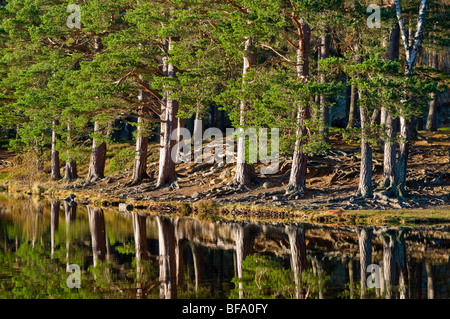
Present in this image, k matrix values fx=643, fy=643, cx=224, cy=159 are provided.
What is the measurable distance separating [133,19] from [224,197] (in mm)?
7778

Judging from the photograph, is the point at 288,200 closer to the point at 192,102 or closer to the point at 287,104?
the point at 287,104

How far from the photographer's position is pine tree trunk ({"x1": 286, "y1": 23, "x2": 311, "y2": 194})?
2211cm

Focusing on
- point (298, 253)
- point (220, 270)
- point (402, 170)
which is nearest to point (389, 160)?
point (402, 170)

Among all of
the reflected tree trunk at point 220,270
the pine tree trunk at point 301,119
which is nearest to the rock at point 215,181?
the pine tree trunk at point 301,119

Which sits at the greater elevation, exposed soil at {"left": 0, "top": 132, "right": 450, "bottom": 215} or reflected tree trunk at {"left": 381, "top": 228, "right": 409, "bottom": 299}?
exposed soil at {"left": 0, "top": 132, "right": 450, "bottom": 215}

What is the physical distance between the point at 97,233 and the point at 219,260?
583cm

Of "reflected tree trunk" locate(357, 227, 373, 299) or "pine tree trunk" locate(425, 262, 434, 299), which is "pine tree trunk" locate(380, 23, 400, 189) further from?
"pine tree trunk" locate(425, 262, 434, 299)

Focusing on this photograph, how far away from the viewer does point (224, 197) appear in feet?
79.3

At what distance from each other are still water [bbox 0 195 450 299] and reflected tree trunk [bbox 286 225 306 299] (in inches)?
0.9

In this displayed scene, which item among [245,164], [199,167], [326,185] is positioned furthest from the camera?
[199,167]

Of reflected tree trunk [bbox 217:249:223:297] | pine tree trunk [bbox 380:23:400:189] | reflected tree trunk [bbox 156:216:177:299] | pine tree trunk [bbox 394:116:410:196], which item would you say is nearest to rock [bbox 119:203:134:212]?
reflected tree trunk [bbox 156:216:177:299]

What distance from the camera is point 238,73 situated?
26688mm

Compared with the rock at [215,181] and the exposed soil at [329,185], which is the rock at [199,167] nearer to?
the exposed soil at [329,185]

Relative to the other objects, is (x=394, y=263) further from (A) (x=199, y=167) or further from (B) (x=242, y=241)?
(A) (x=199, y=167)
